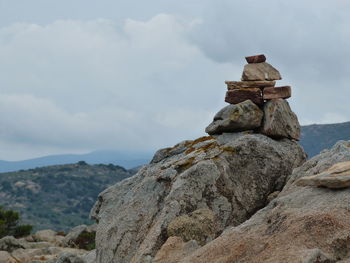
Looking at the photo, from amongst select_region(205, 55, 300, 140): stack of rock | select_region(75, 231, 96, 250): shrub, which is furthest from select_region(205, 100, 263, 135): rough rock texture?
select_region(75, 231, 96, 250): shrub

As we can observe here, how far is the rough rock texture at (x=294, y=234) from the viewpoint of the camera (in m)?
13.8

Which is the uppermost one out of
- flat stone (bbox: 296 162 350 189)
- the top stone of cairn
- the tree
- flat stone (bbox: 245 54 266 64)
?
flat stone (bbox: 245 54 266 64)

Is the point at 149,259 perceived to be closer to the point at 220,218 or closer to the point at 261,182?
the point at 220,218

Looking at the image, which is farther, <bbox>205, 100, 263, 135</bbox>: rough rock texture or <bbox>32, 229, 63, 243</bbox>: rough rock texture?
<bbox>32, 229, 63, 243</bbox>: rough rock texture

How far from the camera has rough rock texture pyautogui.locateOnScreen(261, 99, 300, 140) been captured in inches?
1000

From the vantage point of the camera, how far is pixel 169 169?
2367 cm

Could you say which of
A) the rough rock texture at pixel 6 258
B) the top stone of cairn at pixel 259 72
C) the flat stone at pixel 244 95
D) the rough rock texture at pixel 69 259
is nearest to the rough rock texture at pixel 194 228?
the flat stone at pixel 244 95

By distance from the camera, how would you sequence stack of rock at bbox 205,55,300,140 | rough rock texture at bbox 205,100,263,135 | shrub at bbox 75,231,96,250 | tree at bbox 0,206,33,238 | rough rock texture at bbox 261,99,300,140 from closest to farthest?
rough rock texture at bbox 261,99,300,140
stack of rock at bbox 205,55,300,140
rough rock texture at bbox 205,100,263,135
shrub at bbox 75,231,96,250
tree at bbox 0,206,33,238

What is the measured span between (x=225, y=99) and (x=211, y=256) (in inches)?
516

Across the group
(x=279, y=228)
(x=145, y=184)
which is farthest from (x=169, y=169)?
(x=279, y=228)

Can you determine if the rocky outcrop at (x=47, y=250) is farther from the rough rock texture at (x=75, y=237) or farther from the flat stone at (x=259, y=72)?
the flat stone at (x=259, y=72)

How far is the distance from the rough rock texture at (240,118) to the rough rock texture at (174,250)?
8648 mm

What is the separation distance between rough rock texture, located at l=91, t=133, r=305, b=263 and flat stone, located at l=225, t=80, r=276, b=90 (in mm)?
2758

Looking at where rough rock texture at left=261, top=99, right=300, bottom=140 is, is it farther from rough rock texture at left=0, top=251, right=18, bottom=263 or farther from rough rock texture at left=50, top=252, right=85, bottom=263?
rough rock texture at left=0, top=251, right=18, bottom=263
